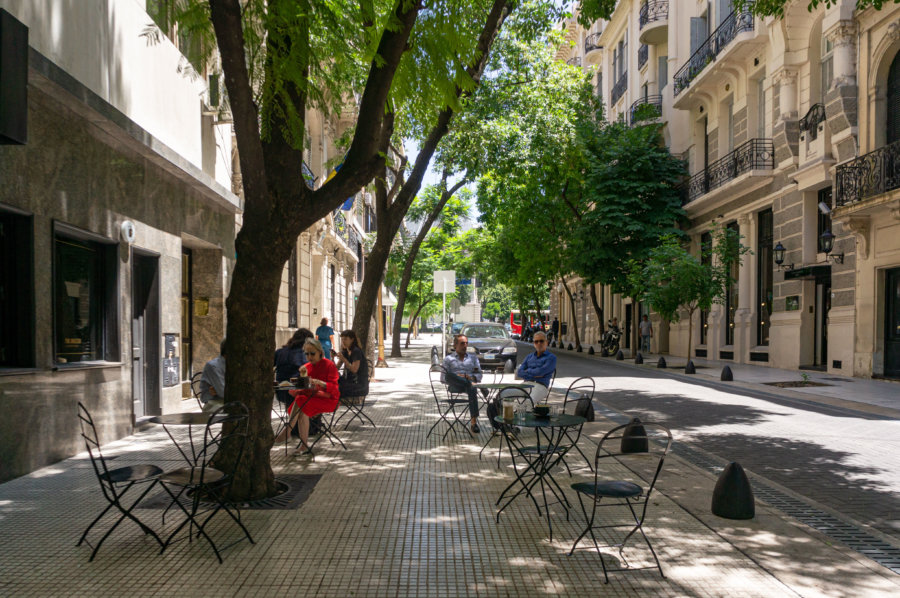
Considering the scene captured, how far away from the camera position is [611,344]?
29.9 metres

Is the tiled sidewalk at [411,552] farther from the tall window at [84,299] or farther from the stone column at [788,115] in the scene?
the stone column at [788,115]

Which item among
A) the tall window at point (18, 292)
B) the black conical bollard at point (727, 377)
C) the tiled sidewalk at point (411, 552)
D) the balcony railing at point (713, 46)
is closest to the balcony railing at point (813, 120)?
the balcony railing at point (713, 46)

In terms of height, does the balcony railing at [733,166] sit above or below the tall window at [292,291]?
above

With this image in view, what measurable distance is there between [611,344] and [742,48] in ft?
42.0

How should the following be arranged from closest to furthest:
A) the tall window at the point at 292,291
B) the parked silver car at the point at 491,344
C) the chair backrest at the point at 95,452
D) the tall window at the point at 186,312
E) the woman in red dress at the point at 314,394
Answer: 1. the chair backrest at the point at 95,452
2. the woman in red dress at the point at 314,394
3. the tall window at the point at 186,312
4. the tall window at the point at 292,291
5. the parked silver car at the point at 491,344

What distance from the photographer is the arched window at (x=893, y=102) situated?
1677 cm

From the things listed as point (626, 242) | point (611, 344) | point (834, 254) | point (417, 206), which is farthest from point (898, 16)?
point (417, 206)

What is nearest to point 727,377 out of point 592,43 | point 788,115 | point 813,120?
point 813,120

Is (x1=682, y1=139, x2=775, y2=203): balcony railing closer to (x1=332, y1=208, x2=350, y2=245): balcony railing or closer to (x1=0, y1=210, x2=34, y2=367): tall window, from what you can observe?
(x1=332, y1=208, x2=350, y2=245): balcony railing

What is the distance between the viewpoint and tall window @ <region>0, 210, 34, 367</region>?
6.94 meters

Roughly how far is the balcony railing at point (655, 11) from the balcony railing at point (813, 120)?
13.2 meters

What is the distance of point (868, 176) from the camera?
654 inches

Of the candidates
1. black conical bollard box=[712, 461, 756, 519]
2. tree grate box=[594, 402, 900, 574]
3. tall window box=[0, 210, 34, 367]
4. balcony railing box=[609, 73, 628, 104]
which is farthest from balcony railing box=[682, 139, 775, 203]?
tall window box=[0, 210, 34, 367]

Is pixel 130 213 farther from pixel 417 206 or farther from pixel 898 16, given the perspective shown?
pixel 417 206
